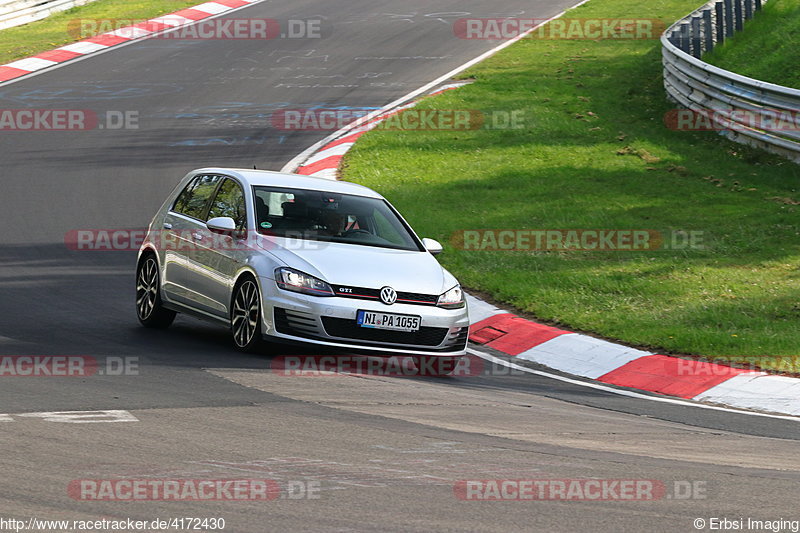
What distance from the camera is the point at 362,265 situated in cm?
1027

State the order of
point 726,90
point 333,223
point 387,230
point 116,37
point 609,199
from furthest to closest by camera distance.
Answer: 1. point 116,37
2. point 726,90
3. point 609,199
4. point 387,230
5. point 333,223

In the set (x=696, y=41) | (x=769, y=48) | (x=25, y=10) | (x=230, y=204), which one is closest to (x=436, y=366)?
(x=230, y=204)

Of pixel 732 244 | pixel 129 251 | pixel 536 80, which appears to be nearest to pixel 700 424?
pixel 732 244

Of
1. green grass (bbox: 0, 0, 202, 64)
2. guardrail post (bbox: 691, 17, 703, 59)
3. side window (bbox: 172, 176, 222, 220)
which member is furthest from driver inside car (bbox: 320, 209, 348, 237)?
green grass (bbox: 0, 0, 202, 64)

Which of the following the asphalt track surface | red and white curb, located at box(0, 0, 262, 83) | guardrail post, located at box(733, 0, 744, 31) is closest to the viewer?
the asphalt track surface

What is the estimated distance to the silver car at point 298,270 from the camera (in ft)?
32.7

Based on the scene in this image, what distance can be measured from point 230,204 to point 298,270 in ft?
5.05

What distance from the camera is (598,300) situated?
1309 centimetres

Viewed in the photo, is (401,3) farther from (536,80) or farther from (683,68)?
(683,68)

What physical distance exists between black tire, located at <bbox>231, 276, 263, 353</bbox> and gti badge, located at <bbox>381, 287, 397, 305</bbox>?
3.33 ft

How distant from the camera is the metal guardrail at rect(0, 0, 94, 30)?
33000mm

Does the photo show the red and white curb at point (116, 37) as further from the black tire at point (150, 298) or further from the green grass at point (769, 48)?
the black tire at point (150, 298)

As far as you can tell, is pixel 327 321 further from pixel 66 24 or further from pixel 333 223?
pixel 66 24

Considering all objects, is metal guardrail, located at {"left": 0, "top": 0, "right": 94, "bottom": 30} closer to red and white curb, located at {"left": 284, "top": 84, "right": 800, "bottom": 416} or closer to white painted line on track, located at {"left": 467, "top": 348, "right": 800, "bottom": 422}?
red and white curb, located at {"left": 284, "top": 84, "right": 800, "bottom": 416}
